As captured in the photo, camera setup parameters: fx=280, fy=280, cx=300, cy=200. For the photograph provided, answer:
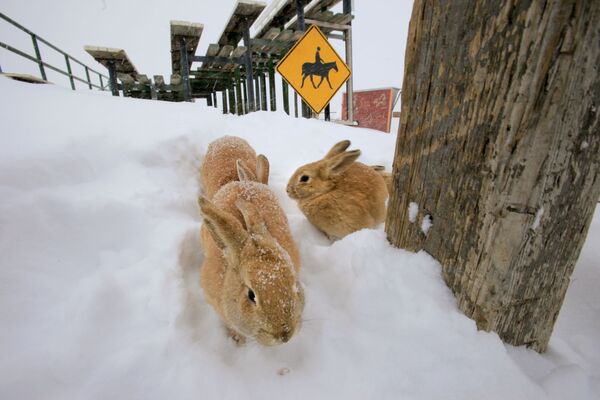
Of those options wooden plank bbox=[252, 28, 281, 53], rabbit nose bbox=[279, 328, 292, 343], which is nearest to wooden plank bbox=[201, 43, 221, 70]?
wooden plank bbox=[252, 28, 281, 53]

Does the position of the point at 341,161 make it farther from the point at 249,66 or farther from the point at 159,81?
the point at 159,81

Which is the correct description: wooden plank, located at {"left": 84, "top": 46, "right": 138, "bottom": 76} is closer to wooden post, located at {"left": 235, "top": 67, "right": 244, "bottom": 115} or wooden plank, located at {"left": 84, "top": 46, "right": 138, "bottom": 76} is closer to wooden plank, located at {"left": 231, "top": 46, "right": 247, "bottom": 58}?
wooden plank, located at {"left": 231, "top": 46, "right": 247, "bottom": 58}

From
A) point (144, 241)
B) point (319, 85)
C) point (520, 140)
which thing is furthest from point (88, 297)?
point (319, 85)

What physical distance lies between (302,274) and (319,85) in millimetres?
5345

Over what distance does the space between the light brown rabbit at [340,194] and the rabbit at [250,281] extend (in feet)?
3.93

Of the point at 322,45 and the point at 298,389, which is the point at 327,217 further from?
the point at 322,45

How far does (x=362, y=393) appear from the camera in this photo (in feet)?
3.24

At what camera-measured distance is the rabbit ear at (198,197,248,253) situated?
1.24m

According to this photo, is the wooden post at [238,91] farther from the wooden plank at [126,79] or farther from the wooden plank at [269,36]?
the wooden plank at [126,79]

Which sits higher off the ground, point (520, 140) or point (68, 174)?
point (520, 140)

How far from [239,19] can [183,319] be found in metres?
8.32

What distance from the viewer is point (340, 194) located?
8.61 ft

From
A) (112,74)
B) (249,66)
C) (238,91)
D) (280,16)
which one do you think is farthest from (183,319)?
(238,91)

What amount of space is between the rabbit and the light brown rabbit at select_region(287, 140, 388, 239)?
1.20 m
